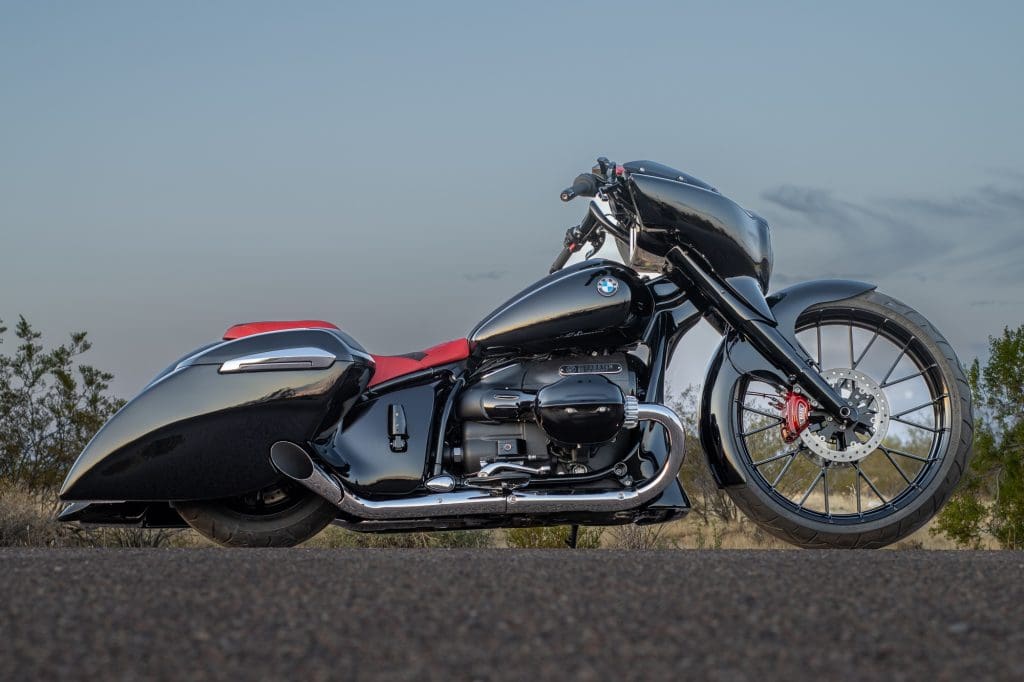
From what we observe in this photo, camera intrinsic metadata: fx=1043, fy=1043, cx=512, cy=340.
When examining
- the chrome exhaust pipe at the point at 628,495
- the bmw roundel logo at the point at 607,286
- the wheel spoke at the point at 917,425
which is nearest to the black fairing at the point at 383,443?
the chrome exhaust pipe at the point at 628,495

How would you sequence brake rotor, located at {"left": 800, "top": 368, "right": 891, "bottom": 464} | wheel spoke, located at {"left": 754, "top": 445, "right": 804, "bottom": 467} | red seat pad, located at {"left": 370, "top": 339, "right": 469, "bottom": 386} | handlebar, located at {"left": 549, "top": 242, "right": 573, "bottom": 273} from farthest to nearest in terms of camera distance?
handlebar, located at {"left": 549, "top": 242, "right": 573, "bottom": 273}, wheel spoke, located at {"left": 754, "top": 445, "right": 804, "bottom": 467}, brake rotor, located at {"left": 800, "top": 368, "right": 891, "bottom": 464}, red seat pad, located at {"left": 370, "top": 339, "right": 469, "bottom": 386}

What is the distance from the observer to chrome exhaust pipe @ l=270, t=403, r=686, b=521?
486cm

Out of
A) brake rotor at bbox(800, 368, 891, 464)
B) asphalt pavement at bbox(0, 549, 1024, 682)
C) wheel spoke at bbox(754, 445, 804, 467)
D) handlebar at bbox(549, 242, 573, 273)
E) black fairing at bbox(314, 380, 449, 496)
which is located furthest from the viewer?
handlebar at bbox(549, 242, 573, 273)

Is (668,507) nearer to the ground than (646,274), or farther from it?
nearer to the ground

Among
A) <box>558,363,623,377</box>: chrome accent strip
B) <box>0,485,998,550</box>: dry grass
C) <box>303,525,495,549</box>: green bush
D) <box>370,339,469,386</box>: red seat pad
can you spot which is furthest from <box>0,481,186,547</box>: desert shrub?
<box>558,363,623,377</box>: chrome accent strip

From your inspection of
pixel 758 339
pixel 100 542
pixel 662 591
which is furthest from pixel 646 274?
pixel 100 542

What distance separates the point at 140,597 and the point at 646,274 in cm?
315

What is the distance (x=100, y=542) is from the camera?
7449mm

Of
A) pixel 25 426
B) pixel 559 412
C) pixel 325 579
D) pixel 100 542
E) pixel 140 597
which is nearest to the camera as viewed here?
pixel 140 597

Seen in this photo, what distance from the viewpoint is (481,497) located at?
4.87 meters

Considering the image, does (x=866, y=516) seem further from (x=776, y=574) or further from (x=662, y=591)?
(x=662, y=591)

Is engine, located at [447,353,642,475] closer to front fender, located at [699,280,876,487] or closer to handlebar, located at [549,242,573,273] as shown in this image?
front fender, located at [699,280,876,487]

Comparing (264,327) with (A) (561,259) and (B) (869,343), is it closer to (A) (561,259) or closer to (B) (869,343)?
(A) (561,259)

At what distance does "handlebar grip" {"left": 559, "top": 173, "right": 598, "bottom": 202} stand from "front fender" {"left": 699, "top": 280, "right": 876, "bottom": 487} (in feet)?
3.39
